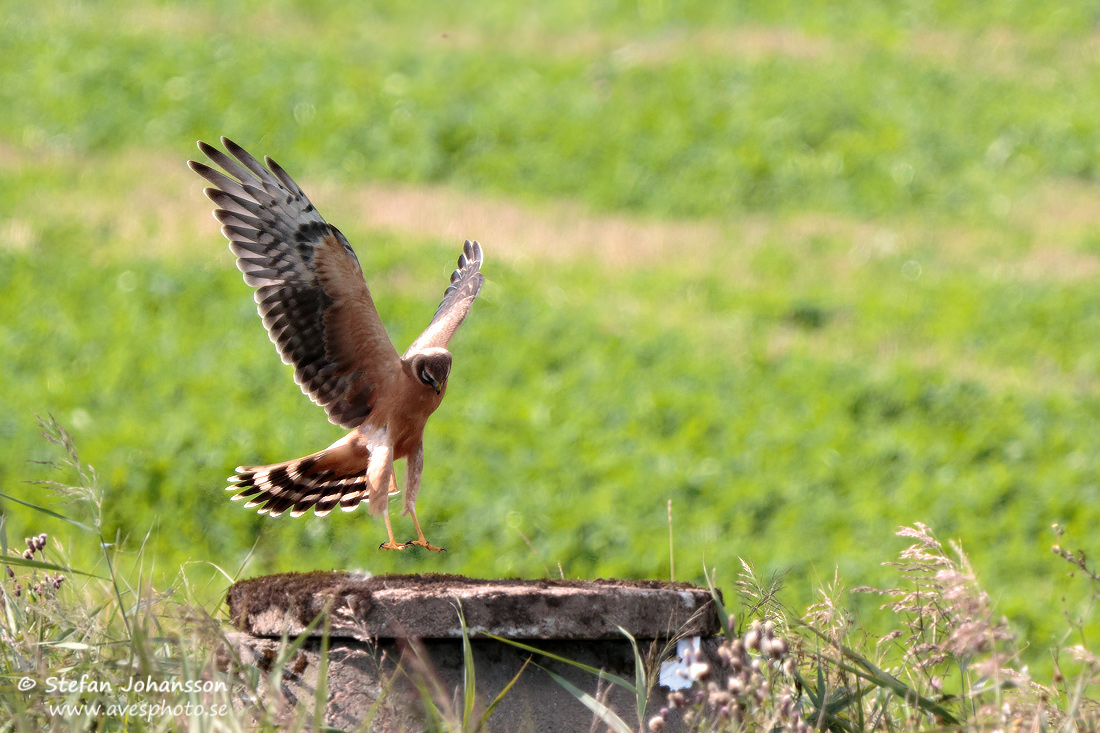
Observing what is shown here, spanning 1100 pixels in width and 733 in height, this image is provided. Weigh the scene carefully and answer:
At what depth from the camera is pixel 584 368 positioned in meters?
14.0

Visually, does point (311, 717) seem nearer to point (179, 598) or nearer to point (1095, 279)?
point (179, 598)

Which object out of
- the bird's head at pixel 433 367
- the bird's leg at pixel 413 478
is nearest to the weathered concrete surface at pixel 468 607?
the bird's leg at pixel 413 478

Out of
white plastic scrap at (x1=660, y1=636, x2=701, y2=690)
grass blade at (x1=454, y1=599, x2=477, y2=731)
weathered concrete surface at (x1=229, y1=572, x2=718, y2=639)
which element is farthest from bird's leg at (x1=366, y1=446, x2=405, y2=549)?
white plastic scrap at (x1=660, y1=636, x2=701, y2=690)

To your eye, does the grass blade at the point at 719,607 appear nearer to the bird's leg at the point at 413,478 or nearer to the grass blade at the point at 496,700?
the grass blade at the point at 496,700

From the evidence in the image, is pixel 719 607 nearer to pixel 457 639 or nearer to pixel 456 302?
pixel 457 639

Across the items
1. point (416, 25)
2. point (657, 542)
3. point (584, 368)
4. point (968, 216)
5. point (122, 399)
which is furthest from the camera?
point (416, 25)

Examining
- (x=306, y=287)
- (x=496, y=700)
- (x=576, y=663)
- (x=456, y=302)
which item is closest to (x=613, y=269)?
(x=456, y=302)

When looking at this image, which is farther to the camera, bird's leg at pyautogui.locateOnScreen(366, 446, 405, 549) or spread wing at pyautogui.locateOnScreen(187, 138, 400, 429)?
spread wing at pyautogui.locateOnScreen(187, 138, 400, 429)

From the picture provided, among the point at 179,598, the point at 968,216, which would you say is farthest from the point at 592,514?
the point at 968,216

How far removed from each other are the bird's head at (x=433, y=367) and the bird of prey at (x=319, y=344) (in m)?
0.02

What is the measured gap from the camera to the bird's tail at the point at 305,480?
3.67 metres

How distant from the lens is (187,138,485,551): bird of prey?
3.62 metres

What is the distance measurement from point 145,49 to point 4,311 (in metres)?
12.7

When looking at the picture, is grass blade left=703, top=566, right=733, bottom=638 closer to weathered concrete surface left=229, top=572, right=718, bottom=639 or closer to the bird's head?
weathered concrete surface left=229, top=572, right=718, bottom=639
